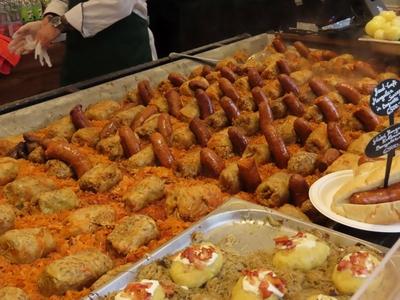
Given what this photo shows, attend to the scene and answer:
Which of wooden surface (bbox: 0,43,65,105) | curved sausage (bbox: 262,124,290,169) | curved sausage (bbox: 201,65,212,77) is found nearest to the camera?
curved sausage (bbox: 262,124,290,169)

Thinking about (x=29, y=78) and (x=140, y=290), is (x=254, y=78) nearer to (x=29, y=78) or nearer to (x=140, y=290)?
(x=140, y=290)

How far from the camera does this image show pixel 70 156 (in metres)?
3.42

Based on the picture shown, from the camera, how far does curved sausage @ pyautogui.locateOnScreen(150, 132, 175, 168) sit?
3453mm

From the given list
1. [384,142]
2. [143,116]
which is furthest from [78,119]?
[384,142]

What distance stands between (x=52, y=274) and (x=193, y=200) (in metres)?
0.86

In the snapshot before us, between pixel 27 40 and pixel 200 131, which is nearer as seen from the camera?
pixel 200 131

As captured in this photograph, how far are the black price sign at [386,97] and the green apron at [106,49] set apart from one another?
3198 millimetres

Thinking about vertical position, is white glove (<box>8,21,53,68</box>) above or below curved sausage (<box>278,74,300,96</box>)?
above

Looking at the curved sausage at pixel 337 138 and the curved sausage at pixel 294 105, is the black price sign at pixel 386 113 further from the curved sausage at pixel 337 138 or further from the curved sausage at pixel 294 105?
the curved sausage at pixel 294 105

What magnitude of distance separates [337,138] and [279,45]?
7.46ft

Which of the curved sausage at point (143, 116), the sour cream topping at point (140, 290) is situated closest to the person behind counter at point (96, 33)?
the curved sausage at point (143, 116)

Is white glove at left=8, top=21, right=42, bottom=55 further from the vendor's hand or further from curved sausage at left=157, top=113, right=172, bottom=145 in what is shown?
curved sausage at left=157, top=113, right=172, bottom=145

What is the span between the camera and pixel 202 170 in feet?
11.0

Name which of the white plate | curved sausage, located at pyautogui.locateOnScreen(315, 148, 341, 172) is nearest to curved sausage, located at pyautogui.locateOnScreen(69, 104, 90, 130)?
curved sausage, located at pyautogui.locateOnScreen(315, 148, 341, 172)
